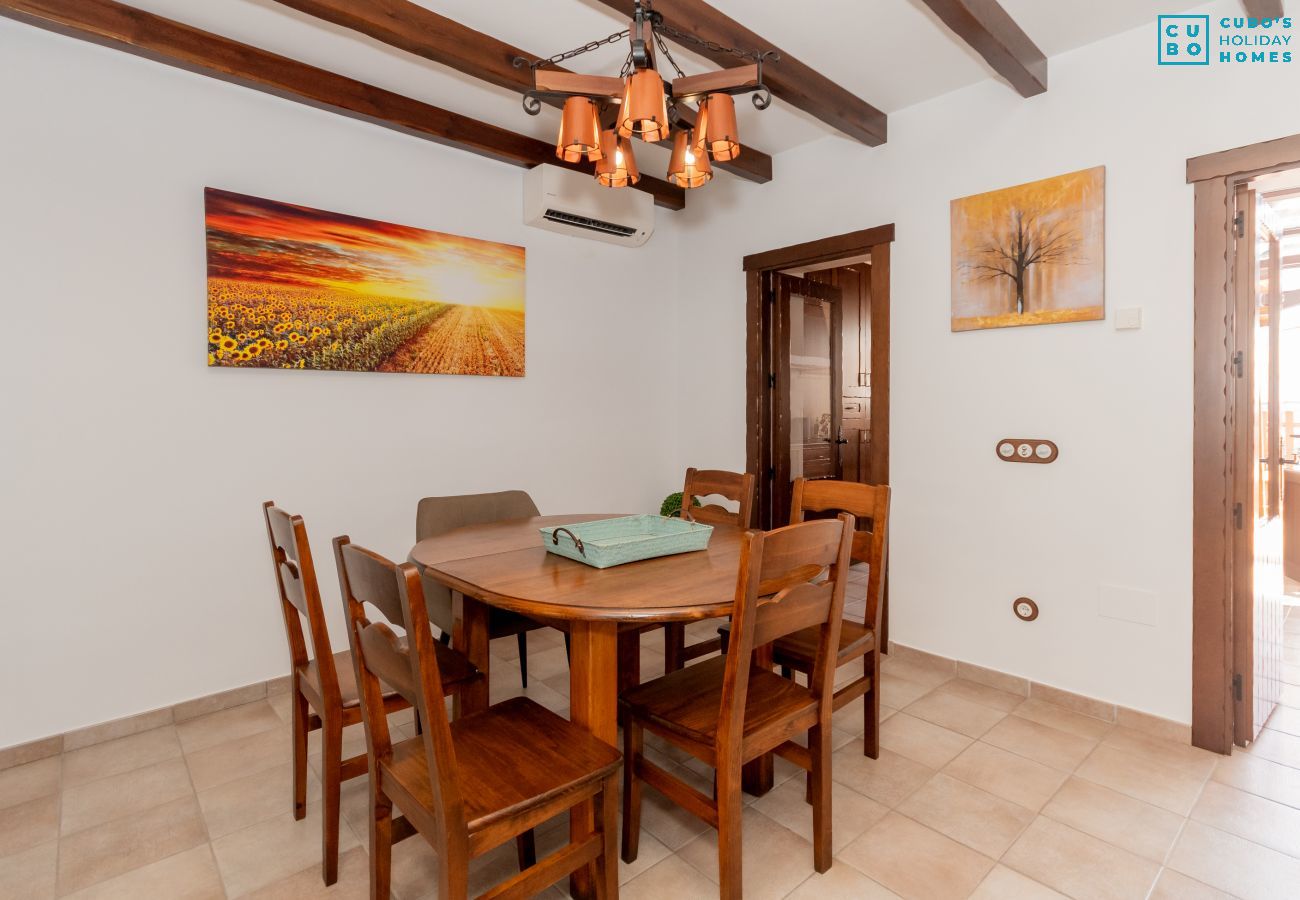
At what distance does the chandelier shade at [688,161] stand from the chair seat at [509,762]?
171 centimetres

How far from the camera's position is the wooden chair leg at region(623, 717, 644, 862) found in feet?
5.80

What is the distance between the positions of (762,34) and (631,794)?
2.71 meters

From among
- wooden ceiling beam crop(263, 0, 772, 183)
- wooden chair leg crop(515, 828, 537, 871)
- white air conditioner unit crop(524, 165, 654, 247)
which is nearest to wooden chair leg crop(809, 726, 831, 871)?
wooden chair leg crop(515, 828, 537, 871)

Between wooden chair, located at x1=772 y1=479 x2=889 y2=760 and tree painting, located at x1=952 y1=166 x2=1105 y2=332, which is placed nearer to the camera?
wooden chair, located at x1=772 y1=479 x2=889 y2=760

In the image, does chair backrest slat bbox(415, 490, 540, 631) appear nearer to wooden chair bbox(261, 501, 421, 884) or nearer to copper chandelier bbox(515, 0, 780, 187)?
wooden chair bbox(261, 501, 421, 884)

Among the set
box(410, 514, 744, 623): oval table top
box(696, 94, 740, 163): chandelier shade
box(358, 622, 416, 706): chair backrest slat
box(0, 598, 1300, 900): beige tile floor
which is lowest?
box(0, 598, 1300, 900): beige tile floor

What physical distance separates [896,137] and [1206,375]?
1723 mm

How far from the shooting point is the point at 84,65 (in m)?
2.38

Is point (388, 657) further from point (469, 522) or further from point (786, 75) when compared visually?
point (786, 75)

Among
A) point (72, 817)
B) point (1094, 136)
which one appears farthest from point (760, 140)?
point (72, 817)

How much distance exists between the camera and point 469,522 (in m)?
2.91

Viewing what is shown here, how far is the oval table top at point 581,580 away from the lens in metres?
1.48

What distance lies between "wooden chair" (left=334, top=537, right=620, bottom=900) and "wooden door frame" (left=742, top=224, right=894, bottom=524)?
7.65 ft

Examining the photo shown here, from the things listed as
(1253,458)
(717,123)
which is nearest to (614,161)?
(717,123)
